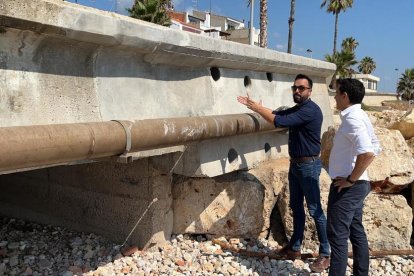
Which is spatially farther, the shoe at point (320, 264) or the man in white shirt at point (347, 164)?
the shoe at point (320, 264)

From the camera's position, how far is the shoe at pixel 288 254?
15.7ft

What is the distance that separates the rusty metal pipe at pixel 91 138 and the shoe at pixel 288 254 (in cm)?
153

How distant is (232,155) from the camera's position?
17.4 ft

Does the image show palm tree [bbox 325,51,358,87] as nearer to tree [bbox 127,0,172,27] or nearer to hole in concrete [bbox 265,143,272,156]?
tree [bbox 127,0,172,27]

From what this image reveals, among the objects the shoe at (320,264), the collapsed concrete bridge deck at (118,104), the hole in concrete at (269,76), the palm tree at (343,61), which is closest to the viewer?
the collapsed concrete bridge deck at (118,104)

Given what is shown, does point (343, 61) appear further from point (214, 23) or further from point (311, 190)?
point (311, 190)

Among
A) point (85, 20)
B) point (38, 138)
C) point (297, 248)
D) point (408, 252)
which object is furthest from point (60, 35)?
point (408, 252)

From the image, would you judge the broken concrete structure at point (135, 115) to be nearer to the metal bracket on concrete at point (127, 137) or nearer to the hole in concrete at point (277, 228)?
the metal bracket on concrete at point (127, 137)

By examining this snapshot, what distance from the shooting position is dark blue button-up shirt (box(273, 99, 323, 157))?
4.31m

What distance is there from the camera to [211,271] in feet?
15.3

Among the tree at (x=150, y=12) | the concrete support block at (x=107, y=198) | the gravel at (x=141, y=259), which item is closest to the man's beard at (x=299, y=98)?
the concrete support block at (x=107, y=198)

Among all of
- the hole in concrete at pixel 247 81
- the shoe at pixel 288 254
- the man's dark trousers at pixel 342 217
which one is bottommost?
the shoe at pixel 288 254

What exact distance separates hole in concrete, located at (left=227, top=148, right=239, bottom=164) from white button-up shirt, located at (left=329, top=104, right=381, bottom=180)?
5.31 ft

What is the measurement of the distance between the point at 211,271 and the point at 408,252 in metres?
2.27
